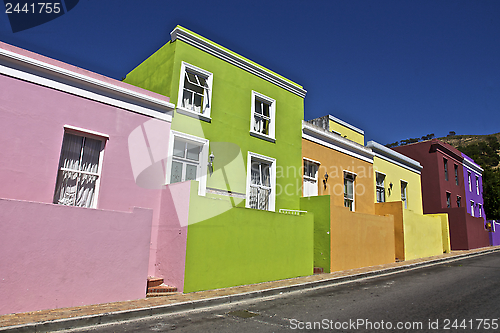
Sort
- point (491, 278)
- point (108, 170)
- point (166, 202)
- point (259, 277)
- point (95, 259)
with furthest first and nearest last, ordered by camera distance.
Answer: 1. point (491, 278)
2. point (259, 277)
3. point (166, 202)
4. point (108, 170)
5. point (95, 259)

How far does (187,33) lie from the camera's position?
10898 millimetres

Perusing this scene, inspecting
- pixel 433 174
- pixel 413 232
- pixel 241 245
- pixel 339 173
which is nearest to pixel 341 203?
pixel 339 173

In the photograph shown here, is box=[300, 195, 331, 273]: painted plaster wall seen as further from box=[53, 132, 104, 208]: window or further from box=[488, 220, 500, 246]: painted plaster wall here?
box=[488, 220, 500, 246]: painted plaster wall

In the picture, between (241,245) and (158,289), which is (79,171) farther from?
(241,245)

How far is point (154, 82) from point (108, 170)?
12.9 ft

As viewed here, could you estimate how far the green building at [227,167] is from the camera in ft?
29.7

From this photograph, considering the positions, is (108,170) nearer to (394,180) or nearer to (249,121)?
(249,121)

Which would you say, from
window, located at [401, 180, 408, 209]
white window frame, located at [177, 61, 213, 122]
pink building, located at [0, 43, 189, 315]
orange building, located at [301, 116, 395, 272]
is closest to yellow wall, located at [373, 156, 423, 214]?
window, located at [401, 180, 408, 209]

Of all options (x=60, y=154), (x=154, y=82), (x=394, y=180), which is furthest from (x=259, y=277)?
(x=394, y=180)

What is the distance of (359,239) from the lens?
13914mm

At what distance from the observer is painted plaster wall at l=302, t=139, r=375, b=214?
14.8 meters

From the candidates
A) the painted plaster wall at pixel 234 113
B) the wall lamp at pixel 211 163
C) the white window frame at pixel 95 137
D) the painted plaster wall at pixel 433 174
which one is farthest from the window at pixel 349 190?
the painted plaster wall at pixel 433 174

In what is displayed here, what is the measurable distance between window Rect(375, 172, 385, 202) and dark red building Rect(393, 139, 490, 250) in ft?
24.1

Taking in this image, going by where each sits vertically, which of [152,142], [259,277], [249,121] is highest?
[249,121]
